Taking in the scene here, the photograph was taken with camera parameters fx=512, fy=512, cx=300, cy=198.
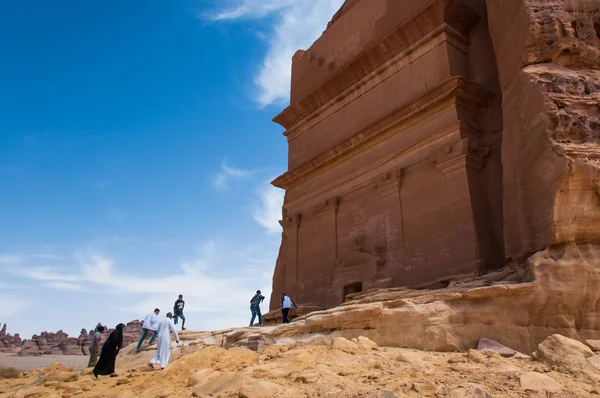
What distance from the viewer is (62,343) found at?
39.6m

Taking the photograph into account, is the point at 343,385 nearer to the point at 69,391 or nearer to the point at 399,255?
the point at 69,391

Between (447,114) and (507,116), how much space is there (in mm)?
2452

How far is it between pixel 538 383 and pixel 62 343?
4124 cm

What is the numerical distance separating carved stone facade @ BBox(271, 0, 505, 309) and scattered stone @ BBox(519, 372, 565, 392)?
5.28 m

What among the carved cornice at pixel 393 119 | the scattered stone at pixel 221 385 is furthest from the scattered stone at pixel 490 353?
the carved cornice at pixel 393 119

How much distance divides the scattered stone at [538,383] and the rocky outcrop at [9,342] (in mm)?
45526

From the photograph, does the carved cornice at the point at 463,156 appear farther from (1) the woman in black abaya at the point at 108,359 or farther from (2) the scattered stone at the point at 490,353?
(1) the woman in black abaya at the point at 108,359

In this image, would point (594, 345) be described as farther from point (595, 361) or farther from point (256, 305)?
point (256, 305)

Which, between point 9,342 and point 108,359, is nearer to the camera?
point 108,359

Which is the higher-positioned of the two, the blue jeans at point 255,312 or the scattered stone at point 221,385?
the blue jeans at point 255,312

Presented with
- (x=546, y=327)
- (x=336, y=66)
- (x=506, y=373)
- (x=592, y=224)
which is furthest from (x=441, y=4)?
(x=506, y=373)

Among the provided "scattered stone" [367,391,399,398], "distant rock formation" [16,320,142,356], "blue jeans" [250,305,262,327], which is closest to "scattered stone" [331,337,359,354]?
"scattered stone" [367,391,399,398]

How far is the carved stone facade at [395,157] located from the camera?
11.5 metres

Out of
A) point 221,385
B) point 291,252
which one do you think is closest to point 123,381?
point 221,385
